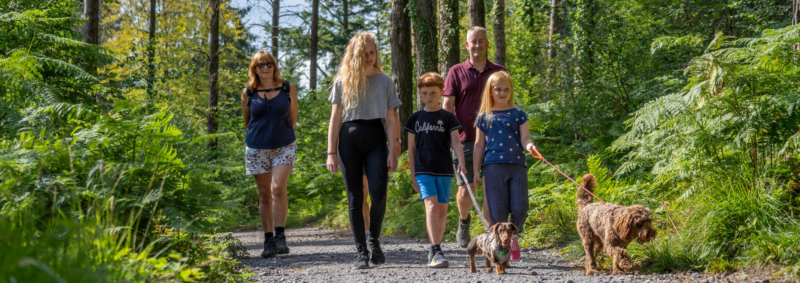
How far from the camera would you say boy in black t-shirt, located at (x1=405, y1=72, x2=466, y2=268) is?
4809mm

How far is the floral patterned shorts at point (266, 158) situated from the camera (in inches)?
221

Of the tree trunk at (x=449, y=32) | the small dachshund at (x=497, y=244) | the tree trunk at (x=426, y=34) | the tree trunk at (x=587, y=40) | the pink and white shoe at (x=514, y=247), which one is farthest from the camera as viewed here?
the tree trunk at (x=426, y=34)

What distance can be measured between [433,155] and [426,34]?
5268 millimetres

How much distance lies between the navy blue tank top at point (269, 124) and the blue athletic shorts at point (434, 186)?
5.21 feet

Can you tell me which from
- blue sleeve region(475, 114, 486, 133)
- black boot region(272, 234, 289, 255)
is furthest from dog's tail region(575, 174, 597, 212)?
black boot region(272, 234, 289, 255)

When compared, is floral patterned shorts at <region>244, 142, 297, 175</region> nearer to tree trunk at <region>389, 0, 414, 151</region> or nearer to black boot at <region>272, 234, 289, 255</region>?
black boot at <region>272, 234, 289, 255</region>

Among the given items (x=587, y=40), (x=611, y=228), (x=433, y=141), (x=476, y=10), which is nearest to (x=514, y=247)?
(x=611, y=228)

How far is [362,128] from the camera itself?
4699mm

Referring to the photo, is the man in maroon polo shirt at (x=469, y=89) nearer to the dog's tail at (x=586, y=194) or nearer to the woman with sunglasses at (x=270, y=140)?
the dog's tail at (x=586, y=194)

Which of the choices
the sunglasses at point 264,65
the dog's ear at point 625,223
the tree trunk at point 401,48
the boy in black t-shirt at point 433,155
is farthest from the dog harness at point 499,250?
the tree trunk at point 401,48

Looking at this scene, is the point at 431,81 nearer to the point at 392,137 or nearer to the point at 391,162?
the point at 392,137

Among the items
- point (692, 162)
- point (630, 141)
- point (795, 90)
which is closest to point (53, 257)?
point (692, 162)

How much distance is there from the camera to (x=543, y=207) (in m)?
6.50

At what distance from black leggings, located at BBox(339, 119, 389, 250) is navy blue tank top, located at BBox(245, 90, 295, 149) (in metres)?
1.04
